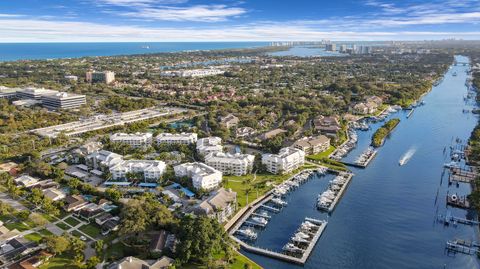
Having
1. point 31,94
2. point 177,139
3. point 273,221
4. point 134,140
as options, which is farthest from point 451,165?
point 31,94

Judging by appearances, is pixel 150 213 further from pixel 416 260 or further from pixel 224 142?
pixel 224 142

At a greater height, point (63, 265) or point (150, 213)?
point (150, 213)

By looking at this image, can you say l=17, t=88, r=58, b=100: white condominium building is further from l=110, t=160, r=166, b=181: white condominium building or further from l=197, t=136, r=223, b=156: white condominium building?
l=110, t=160, r=166, b=181: white condominium building

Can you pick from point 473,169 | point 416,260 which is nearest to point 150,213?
point 416,260

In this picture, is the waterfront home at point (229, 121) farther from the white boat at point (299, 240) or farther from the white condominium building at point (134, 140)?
the white boat at point (299, 240)

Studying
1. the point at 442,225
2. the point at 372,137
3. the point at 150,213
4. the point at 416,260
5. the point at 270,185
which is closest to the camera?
the point at 416,260

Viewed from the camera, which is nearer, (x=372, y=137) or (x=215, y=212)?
(x=215, y=212)
